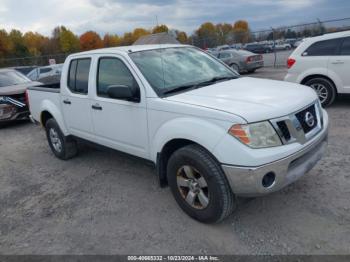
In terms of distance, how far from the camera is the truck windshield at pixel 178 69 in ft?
12.7

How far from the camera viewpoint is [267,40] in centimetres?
2536

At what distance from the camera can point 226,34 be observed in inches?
1332

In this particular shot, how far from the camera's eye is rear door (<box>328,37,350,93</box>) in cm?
730

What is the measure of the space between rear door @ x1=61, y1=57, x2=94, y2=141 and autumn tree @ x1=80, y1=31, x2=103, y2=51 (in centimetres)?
7799

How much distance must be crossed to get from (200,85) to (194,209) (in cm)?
149

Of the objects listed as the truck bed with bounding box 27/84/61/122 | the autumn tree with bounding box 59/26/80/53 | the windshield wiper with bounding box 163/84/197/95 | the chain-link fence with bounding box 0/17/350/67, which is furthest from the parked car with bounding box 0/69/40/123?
the autumn tree with bounding box 59/26/80/53

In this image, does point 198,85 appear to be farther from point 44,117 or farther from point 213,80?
point 44,117

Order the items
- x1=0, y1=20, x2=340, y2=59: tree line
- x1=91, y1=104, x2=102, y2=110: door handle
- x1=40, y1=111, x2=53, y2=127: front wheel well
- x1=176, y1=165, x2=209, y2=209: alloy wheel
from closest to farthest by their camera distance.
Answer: x1=176, y1=165, x2=209, y2=209: alloy wheel → x1=91, y1=104, x2=102, y2=110: door handle → x1=40, y1=111, x2=53, y2=127: front wheel well → x1=0, y1=20, x2=340, y2=59: tree line

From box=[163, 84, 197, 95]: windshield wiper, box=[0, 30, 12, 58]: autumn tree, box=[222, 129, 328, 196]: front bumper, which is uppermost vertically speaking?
box=[0, 30, 12, 58]: autumn tree

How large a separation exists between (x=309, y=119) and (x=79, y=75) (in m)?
3.41

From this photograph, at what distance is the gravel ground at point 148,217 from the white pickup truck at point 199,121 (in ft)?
1.13

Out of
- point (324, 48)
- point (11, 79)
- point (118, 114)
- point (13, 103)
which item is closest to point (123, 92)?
point (118, 114)

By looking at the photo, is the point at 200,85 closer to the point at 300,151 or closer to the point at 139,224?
the point at 300,151

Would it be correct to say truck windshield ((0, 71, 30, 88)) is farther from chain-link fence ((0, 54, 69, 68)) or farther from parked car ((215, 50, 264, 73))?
chain-link fence ((0, 54, 69, 68))
